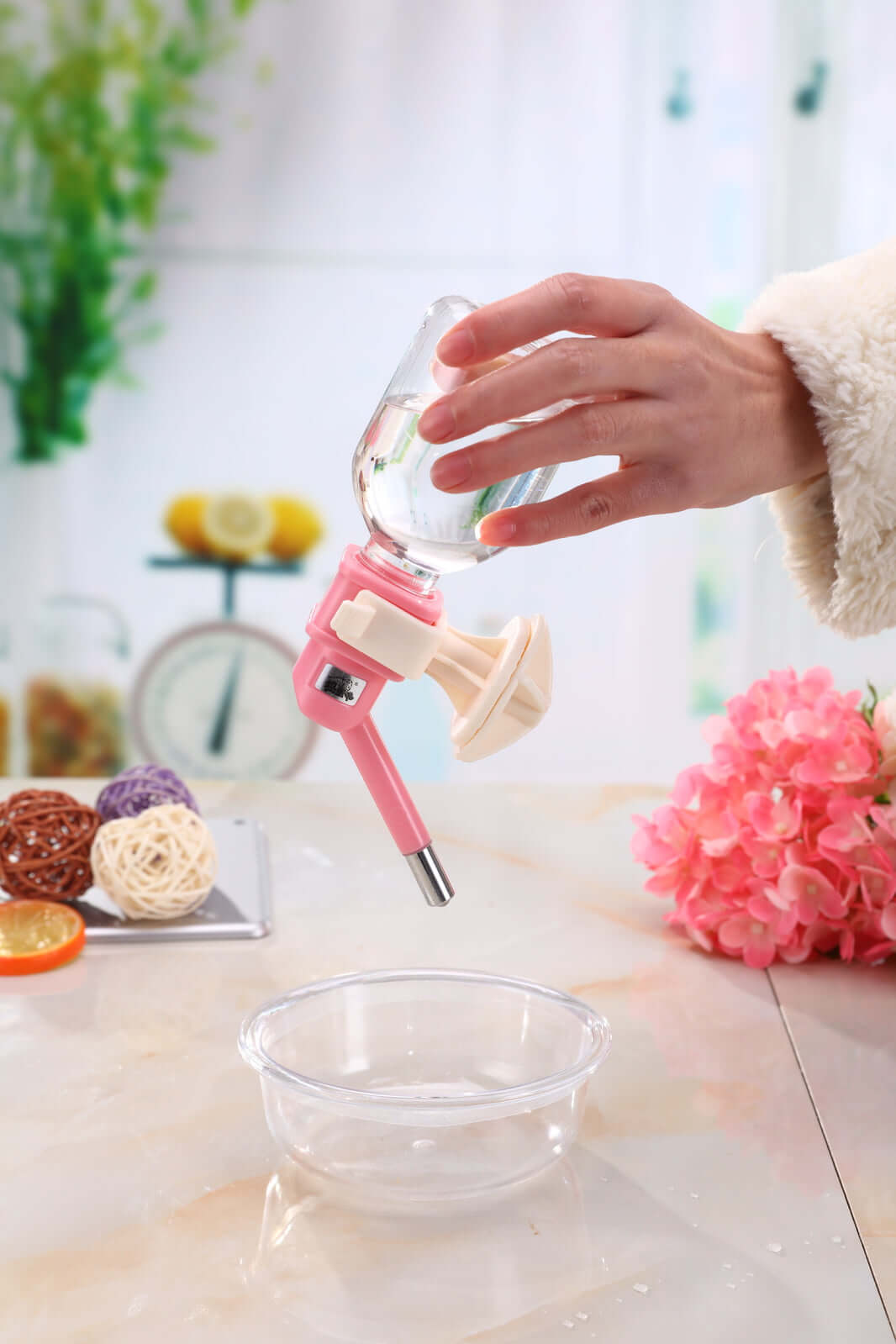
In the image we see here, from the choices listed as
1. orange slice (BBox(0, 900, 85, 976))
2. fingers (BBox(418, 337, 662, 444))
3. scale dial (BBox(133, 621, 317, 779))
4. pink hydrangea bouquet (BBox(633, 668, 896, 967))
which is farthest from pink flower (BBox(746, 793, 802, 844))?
scale dial (BBox(133, 621, 317, 779))

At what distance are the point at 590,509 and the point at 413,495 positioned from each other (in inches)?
4.1

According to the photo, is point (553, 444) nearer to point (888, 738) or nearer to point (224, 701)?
point (888, 738)

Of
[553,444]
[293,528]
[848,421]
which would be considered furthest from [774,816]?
[293,528]

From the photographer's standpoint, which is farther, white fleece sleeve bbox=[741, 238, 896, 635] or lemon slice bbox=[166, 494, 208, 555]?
lemon slice bbox=[166, 494, 208, 555]

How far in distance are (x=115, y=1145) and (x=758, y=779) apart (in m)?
0.49

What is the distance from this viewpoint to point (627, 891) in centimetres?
103

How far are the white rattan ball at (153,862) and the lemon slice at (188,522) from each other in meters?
1.74

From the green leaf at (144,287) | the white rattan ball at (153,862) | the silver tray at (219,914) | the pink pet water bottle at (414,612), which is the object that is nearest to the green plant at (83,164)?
the green leaf at (144,287)

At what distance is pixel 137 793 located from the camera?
953mm

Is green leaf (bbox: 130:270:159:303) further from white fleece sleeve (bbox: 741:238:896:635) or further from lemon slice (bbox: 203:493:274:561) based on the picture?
white fleece sleeve (bbox: 741:238:896:635)

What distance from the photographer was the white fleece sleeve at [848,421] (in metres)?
0.75

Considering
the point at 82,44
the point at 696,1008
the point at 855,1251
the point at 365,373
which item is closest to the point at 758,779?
the point at 696,1008

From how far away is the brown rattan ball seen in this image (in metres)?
0.91

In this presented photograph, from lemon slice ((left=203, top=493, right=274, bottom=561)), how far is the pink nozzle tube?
1980 millimetres
